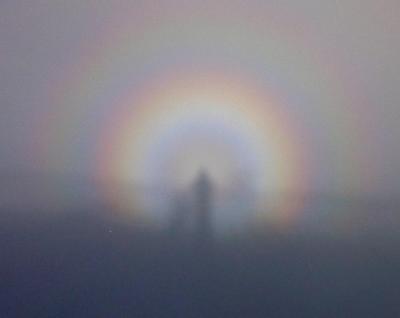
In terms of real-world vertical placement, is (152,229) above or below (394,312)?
above

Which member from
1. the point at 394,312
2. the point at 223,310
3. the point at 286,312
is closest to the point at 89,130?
the point at 223,310

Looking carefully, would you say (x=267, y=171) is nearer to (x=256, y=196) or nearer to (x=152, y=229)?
(x=256, y=196)

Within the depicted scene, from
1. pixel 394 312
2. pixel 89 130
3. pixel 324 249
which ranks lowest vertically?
pixel 394 312
